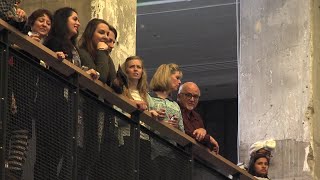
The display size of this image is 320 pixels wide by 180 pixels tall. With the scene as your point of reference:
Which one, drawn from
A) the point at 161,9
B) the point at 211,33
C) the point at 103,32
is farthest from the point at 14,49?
the point at 211,33

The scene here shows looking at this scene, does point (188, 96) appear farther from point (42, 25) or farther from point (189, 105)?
point (42, 25)

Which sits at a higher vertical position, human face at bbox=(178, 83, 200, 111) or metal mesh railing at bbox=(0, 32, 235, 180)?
human face at bbox=(178, 83, 200, 111)

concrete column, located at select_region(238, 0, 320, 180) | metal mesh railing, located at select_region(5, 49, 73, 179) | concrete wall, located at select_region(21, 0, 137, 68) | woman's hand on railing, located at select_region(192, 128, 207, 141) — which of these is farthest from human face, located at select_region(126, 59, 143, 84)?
concrete column, located at select_region(238, 0, 320, 180)

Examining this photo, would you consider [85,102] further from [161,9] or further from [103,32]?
[161,9]

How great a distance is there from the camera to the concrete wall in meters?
9.54

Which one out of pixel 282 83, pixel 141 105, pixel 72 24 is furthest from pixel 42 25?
pixel 282 83

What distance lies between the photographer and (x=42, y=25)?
7637 millimetres

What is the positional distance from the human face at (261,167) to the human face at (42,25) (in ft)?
12.0

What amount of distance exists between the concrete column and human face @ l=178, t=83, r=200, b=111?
278cm

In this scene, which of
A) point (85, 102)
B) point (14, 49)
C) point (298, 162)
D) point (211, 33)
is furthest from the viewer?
point (211, 33)

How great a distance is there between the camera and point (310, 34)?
12.3 m

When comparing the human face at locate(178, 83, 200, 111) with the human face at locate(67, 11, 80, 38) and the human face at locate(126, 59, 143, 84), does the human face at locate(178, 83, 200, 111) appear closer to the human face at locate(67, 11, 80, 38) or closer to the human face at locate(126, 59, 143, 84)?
the human face at locate(126, 59, 143, 84)

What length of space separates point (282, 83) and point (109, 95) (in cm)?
513

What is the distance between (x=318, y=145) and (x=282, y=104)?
0.67 m
